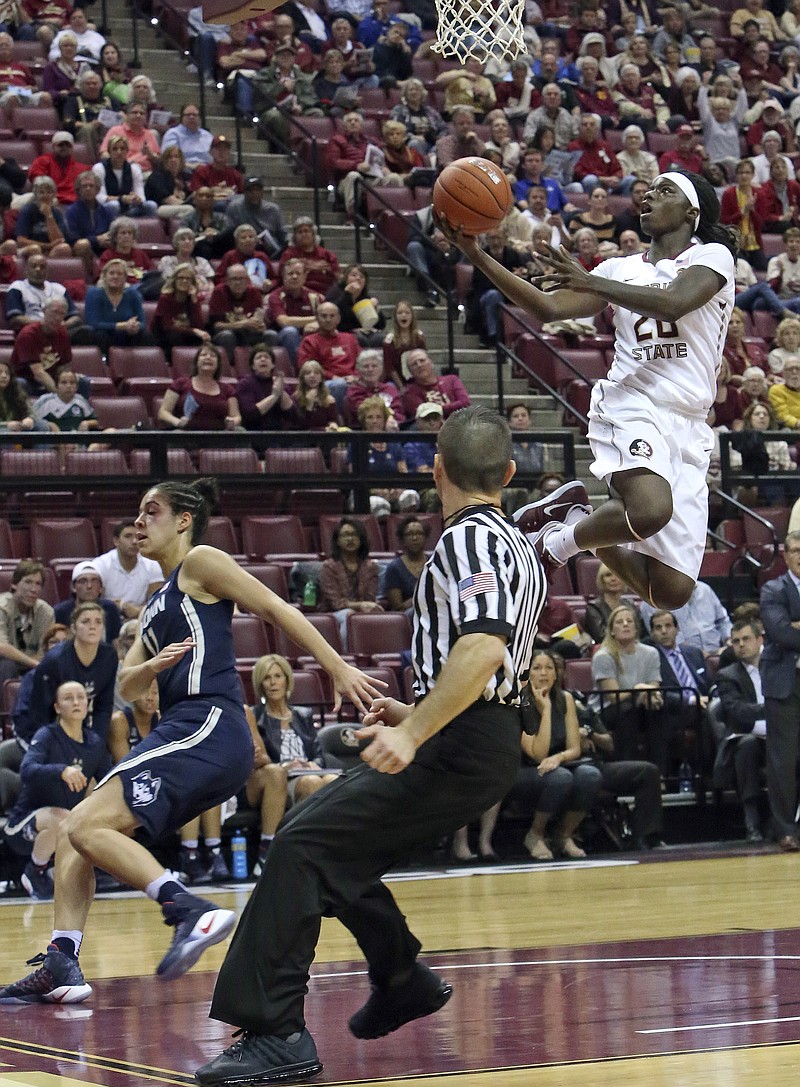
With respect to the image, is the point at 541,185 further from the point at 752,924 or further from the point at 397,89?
the point at 752,924

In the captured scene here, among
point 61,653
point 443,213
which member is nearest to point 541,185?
point 61,653

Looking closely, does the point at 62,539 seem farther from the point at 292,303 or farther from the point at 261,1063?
the point at 261,1063

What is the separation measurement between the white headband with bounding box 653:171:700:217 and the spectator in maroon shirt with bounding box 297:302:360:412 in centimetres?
731

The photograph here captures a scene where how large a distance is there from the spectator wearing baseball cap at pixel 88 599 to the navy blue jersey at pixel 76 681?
0.70m

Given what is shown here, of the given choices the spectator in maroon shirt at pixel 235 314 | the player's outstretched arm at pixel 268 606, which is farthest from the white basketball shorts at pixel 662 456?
the spectator in maroon shirt at pixel 235 314

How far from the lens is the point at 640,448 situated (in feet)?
20.6

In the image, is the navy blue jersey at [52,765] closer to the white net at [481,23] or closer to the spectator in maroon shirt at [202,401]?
the spectator in maroon shirt at [202,401]

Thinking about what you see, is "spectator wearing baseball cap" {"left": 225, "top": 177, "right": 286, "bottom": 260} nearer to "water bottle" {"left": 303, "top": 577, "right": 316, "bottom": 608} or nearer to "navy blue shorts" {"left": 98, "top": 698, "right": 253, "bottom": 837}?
"water bottle" {"left": 303, "top": 577, "right": 316, "bottom": 608}

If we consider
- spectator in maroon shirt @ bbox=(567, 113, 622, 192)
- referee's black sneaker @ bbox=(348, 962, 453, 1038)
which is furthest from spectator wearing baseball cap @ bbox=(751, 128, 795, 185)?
referee's black sneaker @ bbox=(348, 962, 453, 1038)

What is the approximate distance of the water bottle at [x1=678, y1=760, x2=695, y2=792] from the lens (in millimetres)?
11586

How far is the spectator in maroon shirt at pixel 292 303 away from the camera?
46.2 ft

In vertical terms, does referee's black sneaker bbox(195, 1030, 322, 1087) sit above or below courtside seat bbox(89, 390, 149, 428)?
above

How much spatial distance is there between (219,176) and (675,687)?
678cm

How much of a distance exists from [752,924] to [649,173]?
12415 mm
